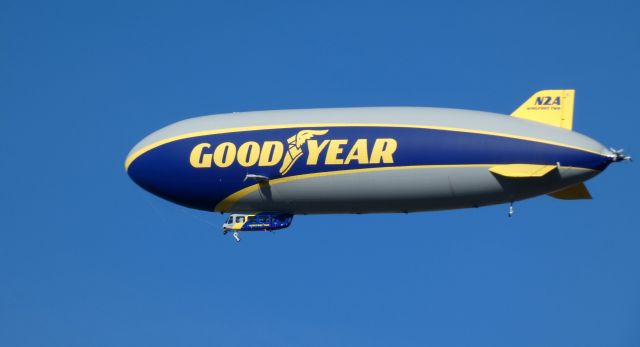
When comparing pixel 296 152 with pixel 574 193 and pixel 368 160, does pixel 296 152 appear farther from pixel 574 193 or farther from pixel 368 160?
pixel 574 193

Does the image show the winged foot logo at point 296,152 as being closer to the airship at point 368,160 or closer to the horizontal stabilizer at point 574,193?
the airship at point 368,160

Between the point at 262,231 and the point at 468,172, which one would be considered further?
the point at 262,231

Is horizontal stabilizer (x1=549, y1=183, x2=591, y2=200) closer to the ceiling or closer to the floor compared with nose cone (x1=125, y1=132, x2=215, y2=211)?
closer to the ceiling

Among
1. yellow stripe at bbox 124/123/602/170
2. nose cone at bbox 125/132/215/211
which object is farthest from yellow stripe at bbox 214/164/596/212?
yellow stripe at bbox 124/123/602/170

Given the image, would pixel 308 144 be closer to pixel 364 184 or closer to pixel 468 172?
pixel 364 184

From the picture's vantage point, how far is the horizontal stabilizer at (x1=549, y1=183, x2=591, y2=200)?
127 ft

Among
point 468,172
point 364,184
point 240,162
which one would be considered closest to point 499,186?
point 468,172

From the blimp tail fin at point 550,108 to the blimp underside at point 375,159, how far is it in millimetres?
28

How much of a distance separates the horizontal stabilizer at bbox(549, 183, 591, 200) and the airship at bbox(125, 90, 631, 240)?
0.04 meters

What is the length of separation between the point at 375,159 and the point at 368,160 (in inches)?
7.8

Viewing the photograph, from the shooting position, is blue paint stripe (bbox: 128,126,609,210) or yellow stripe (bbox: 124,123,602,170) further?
yellow stripe (bbox: 124,123,602,170)

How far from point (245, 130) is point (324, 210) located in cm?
326

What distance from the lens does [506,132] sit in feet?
122

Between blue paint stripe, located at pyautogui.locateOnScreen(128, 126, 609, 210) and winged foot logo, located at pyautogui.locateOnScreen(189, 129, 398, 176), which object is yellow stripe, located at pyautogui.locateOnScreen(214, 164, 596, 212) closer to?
blue paint stripe, located at pyautogui.locateOnScreen(128, 126, 609, 210)
